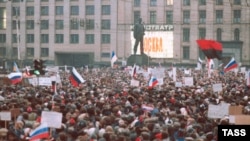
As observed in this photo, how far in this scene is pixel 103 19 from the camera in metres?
84.3

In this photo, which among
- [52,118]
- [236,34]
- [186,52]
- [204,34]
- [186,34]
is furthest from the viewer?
[186,34]

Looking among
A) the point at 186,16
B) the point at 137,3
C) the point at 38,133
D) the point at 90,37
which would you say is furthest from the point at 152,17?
the point at 38,133

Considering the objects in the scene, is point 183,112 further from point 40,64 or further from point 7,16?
point 7,16

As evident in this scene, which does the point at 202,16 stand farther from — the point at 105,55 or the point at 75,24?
the point at 75,24

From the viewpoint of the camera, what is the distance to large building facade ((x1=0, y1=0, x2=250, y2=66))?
3068 inches

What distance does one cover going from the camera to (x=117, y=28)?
273ft

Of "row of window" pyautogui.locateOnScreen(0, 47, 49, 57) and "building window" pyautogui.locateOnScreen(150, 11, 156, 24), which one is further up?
"building window" pyautogui.locateOnScreen(150, 11, 156, 24)

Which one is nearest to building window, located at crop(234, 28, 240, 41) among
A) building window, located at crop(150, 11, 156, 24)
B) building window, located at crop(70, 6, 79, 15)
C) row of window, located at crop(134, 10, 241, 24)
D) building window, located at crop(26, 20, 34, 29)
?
row of window, located at crop(134, 10, 241, 24)

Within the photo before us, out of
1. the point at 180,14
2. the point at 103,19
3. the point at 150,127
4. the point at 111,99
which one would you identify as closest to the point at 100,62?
the point at 103,19

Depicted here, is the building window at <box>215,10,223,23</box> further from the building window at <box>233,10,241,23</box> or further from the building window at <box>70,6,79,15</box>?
the building window at <box>70,6,79,15</box>

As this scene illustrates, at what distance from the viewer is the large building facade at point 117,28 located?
77.9 m

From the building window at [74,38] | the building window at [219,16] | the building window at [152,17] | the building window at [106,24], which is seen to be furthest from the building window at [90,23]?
the building window at [219,16]

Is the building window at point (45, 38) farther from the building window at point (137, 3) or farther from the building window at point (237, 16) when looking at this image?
the building window at point (237, 16)

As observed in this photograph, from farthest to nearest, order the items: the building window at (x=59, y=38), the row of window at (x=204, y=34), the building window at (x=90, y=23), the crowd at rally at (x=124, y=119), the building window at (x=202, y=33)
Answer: the building window at (x=59, y=38), the building window at (x=90, y=23), the building window at (x=202, y=33), the row of window at (x=204, y=34), the crowd at rally at (x=124, y=119)
